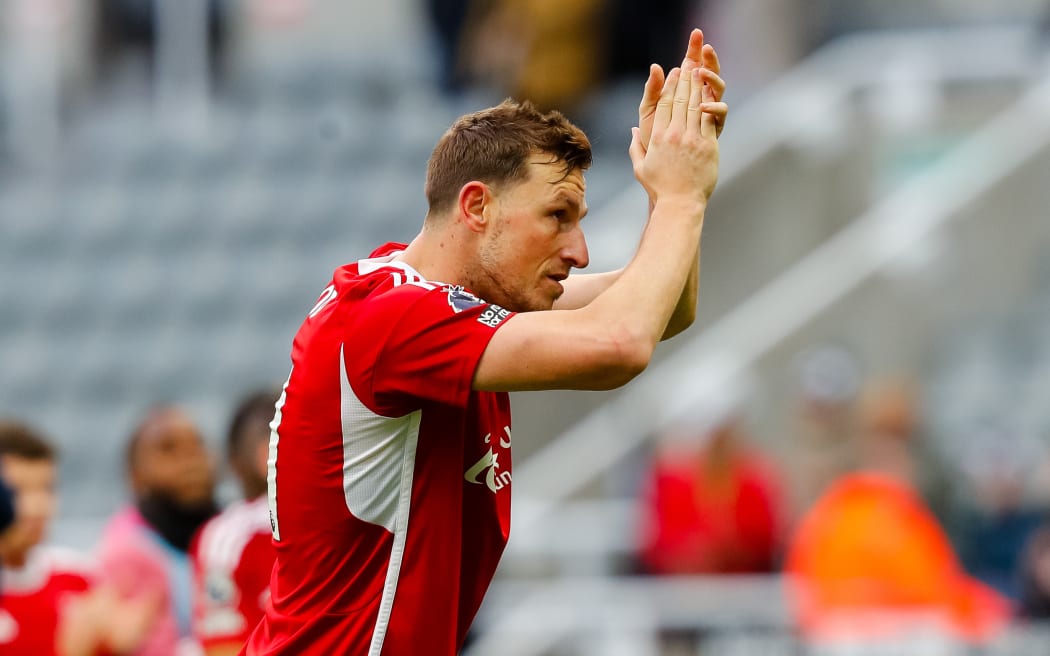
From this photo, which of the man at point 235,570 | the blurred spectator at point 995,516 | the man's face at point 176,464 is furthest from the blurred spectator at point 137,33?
the man at point 235,570

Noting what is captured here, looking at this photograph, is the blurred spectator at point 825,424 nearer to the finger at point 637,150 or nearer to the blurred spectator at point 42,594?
the blurred spectator at point 42,594

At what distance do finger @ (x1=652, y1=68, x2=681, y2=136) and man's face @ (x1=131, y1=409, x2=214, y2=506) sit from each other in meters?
3.82

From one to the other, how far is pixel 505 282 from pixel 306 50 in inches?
484

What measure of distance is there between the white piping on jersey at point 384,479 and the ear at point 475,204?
0.41m

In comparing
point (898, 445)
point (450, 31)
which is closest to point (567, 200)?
point (898, 445)

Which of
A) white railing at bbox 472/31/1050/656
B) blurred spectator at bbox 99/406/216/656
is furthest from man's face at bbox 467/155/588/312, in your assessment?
white railing at bbox 472/31/1050/656

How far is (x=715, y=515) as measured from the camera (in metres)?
9.08

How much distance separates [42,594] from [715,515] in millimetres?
3795

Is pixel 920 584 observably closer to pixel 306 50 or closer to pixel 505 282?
pixel 505 282

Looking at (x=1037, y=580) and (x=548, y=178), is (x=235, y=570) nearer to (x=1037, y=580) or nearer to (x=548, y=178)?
(x=548, y=178)

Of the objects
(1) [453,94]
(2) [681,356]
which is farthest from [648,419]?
(1) [453,94]

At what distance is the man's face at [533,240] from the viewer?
3865mm

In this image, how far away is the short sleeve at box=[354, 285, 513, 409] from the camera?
3656mm

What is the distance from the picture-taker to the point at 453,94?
13789 mm
